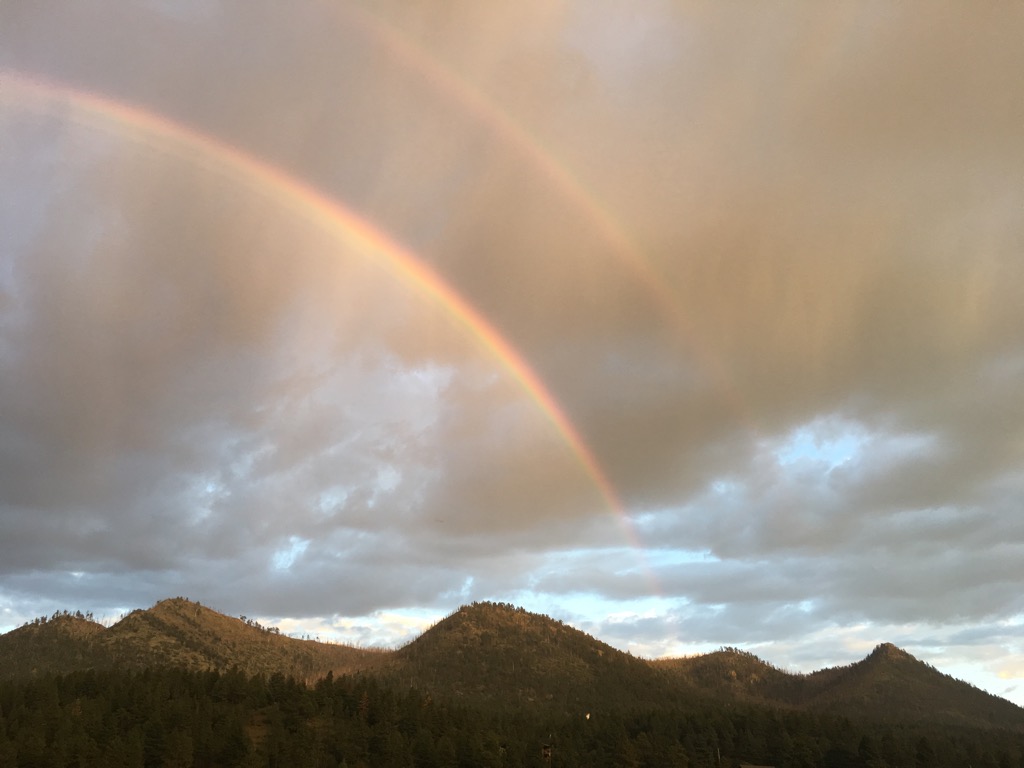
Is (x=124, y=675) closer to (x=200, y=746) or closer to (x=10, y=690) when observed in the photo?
(x=10, y=690)

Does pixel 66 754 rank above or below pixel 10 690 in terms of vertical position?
below

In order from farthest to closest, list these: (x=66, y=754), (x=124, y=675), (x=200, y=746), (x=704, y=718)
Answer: (x=704, y=718) < (x=124, y=675) < (x=200, y=746) < (x=66, y=754)

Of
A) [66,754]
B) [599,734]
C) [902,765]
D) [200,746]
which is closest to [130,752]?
[66,754]

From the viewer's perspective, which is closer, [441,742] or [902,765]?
[441,742]

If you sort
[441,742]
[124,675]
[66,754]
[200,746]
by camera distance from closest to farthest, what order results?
[66,754], [200,746], [441,742], [124,675]

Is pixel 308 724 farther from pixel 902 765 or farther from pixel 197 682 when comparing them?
pixel 902 765

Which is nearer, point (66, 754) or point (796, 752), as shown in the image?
point (66, 754)

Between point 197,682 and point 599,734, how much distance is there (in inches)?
3348

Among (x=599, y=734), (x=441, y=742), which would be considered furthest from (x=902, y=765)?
(x=441, y=742)

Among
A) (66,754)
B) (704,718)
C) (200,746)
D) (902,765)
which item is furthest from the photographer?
(704,718)

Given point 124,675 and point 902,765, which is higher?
point 124,675

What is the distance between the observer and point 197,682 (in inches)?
6590

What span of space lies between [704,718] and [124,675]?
430 feet

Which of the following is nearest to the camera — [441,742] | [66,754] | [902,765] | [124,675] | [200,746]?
[66,754]
